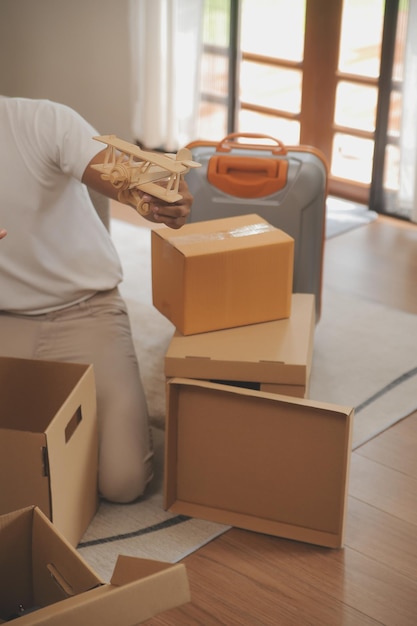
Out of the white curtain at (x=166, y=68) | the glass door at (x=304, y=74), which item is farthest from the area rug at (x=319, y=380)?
the white curtain at (x=166, y=68)

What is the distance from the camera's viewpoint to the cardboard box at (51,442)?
1.52 metres

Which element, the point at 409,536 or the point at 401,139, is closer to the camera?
the point at 409,536

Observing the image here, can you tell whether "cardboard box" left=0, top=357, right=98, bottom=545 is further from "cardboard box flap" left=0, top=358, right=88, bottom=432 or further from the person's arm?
the person's arm

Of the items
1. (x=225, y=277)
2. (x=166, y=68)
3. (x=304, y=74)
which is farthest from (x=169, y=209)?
(x=166, y=68)

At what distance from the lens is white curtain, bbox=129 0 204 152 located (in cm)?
397

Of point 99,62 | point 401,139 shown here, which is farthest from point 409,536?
point 99,62

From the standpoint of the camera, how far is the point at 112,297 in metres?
2.04

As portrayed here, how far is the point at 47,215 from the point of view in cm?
192

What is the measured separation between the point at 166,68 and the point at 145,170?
2.68 m

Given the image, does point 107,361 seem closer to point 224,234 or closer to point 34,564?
point 224,234

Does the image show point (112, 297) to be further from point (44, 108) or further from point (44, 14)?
point (44, 14)

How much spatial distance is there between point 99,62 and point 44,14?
367 millimetres

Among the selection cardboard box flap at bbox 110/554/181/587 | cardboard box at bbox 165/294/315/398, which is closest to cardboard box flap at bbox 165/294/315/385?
cardboard box at bbox 165/294/315/398

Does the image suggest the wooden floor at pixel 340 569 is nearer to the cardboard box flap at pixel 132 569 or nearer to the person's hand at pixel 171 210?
the cardboard box flap at pixel 132 569
